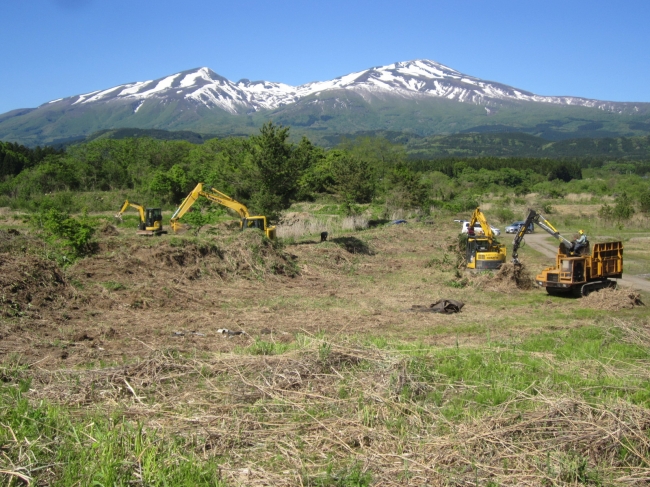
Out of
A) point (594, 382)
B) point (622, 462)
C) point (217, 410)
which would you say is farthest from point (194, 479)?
point (594, 382)

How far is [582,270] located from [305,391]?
1263 cm

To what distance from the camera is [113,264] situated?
17156 mm

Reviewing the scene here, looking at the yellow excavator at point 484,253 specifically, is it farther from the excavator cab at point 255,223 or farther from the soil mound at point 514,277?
the excavator cab at point 255,223

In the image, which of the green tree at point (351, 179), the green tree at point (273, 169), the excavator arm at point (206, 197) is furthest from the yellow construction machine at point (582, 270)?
the green tree at point (351, 179)

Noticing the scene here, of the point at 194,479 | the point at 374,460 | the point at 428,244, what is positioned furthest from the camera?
the point at 428,244

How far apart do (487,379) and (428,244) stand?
23444 millimetres

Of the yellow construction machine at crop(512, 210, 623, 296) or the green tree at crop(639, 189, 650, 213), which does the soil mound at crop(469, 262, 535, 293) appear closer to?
the yellow construction machine at crop(512, 210, 623, 296)

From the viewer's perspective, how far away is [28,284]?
13086mm

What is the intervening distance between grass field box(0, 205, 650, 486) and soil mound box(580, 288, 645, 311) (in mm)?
50

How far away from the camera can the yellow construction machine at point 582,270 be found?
1683 centimetres

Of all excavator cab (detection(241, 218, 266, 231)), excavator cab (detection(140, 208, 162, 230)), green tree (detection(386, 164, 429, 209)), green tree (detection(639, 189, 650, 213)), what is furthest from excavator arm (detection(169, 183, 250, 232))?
green tree (detection(639, 189, 650, 213))

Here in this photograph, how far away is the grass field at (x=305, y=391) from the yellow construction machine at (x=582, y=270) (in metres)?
1.28

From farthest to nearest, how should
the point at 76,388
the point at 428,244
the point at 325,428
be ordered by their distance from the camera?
the point at 428,244
the point at 76,388
the point at 325,428

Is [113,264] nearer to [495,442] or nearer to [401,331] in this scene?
[401,331]
